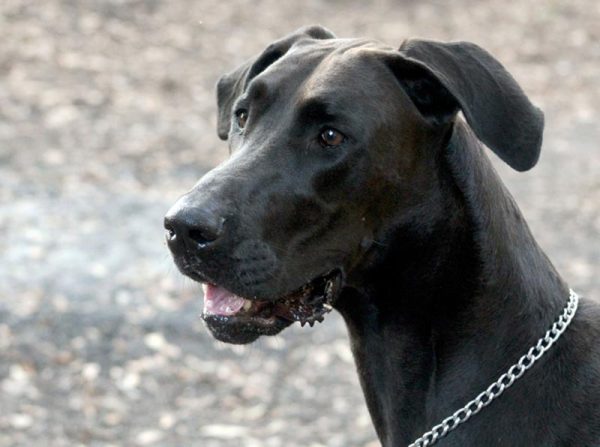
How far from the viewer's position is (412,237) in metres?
3.34

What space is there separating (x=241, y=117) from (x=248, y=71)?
395 mm

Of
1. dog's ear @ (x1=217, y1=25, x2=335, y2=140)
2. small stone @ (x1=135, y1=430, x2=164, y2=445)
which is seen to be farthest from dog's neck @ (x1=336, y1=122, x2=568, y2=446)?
Answer: small stone @ (x1=135, y1=430, x2=164, y2=445)

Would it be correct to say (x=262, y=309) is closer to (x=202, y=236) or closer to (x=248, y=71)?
(x=202, y=236)

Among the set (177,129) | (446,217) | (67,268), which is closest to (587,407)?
(446,217)

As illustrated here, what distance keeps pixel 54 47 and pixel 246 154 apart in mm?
9758

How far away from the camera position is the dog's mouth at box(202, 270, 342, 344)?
3225 mm

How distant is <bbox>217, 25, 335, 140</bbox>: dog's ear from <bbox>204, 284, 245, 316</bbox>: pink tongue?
0.85 m

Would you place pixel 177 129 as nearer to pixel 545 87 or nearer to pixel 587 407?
pixel 545 87

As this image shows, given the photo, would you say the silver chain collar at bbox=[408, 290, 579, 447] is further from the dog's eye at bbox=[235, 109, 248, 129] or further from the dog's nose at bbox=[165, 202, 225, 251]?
the dog's eye at bbox=[235, 109, 248, 129]

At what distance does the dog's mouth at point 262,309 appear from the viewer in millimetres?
3225

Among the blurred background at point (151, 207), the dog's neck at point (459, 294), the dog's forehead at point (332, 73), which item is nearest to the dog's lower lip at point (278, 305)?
the dog's neck at point (459, 294)

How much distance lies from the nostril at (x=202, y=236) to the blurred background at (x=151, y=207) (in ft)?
10.6

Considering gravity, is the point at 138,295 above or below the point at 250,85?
below

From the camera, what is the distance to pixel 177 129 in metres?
10.8
